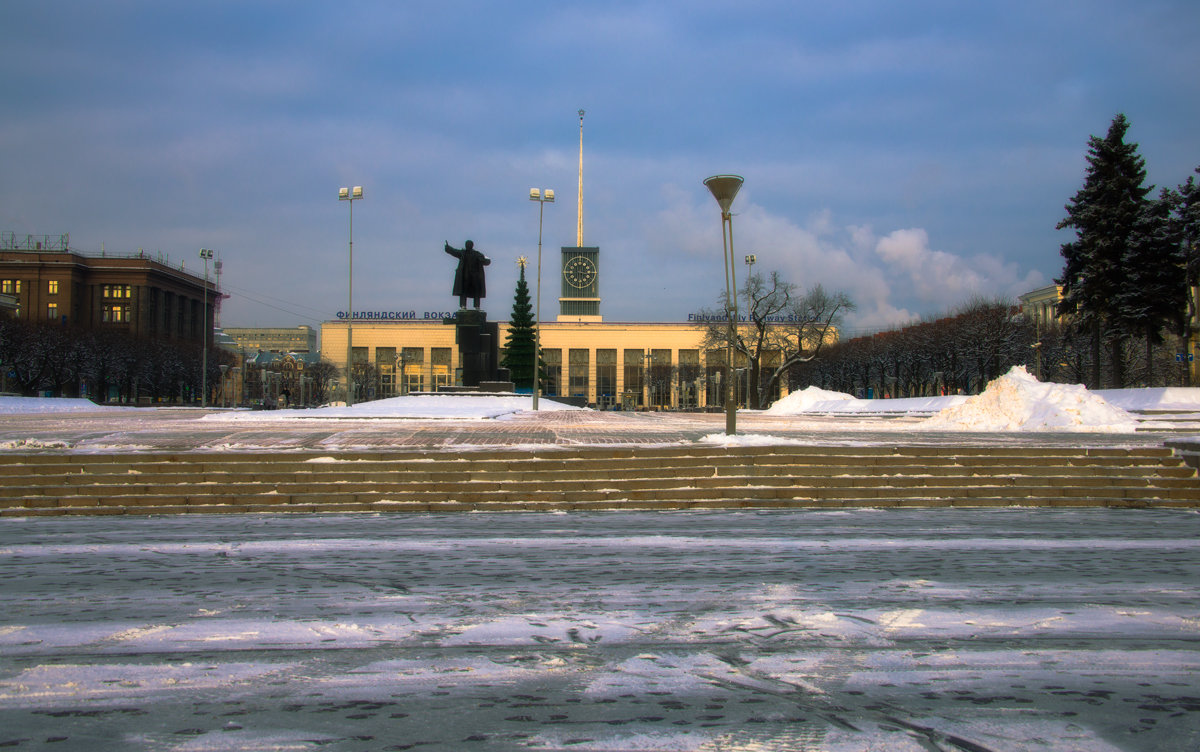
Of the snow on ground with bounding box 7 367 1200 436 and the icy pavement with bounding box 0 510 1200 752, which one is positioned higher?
the snow on ground with bounding box 7 367 1200 436

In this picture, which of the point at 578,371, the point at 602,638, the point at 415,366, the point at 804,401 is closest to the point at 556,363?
the point at 578,371

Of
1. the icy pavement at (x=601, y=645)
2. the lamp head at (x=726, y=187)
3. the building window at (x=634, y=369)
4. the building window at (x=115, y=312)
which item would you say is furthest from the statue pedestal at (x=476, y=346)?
the building window at (x=115, y=312)

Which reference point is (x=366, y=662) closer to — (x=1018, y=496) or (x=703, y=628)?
(x=703, y=628)

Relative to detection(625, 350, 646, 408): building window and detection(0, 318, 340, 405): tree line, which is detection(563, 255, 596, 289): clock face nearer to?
detection(625, 350, 646, 408): building window

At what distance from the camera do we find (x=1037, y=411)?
20719mm

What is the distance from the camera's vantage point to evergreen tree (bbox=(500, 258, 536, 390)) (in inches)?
2459

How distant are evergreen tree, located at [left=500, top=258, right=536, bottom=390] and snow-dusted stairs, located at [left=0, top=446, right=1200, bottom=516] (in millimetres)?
51440

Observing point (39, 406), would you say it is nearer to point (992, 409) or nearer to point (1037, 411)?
point (992, 409)

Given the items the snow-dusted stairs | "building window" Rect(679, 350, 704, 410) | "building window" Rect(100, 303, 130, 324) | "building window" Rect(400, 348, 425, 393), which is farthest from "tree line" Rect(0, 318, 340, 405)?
the snow-dusted stairs

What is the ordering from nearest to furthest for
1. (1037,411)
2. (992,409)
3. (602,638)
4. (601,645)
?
(601,645) < (602,638) < (1037,411) < (992,409)

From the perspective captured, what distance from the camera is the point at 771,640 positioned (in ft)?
13.4

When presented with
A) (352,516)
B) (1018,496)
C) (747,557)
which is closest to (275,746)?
(747,557)

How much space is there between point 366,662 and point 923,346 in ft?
190

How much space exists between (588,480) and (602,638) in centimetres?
640
